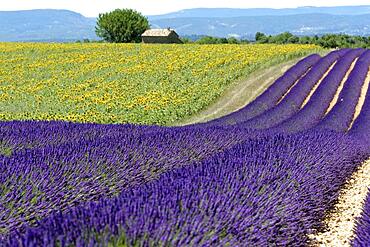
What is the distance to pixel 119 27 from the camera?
74250 mm

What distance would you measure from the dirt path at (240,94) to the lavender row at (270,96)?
0.67 m

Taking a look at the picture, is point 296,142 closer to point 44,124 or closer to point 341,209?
point 341,209

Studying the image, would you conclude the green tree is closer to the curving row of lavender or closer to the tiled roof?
the tiled roof

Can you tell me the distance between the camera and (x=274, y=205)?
4691mm

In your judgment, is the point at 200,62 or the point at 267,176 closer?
the point at 267,176

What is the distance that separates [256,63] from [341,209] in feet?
84.0

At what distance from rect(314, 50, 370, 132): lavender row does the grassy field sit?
5.03 m

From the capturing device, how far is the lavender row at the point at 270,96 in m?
16.8

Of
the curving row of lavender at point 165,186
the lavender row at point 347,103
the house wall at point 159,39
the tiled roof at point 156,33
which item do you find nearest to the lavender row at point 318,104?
the lavender row at point 347,103

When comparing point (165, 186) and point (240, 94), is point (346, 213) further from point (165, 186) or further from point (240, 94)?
point (240, 94)

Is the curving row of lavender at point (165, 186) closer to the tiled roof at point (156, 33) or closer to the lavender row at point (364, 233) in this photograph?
the lavender row at point (364, 233)

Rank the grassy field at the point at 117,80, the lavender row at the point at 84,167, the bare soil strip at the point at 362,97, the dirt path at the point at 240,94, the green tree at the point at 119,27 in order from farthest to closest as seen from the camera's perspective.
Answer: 1. the green tree at the point at 119,27
2. the bare soil strip at the point at 362,97
3. the grassy field at the point at 117,80
4. the dirt path at the point at 240,94
5. the lavender row at the point at 84,167

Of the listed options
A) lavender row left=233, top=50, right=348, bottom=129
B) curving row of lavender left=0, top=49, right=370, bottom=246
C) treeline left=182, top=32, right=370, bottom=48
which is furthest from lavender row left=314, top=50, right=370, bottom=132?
treeline left=182, top=32, right=370, bottom=48

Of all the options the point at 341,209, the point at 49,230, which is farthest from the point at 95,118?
the point at 49,230
